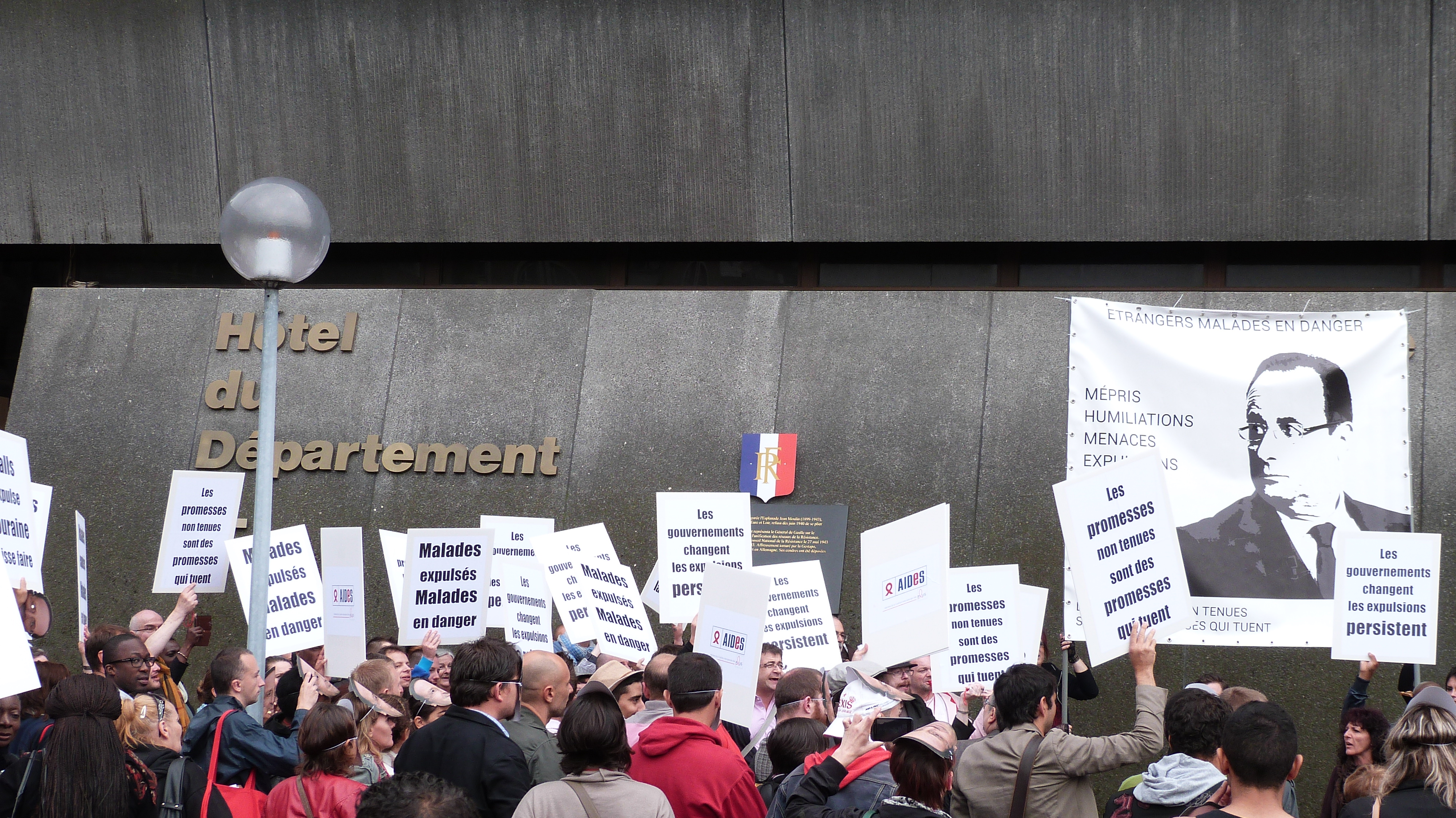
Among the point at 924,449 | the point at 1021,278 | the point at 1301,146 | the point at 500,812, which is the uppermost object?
the point at 1301,146

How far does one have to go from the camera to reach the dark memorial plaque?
11.7 meters

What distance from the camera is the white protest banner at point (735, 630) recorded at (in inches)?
240

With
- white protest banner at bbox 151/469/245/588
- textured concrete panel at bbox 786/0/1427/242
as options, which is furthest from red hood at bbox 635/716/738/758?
textured concrete panel at bbox 786/0/1427/242

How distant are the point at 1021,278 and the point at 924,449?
84.6 inches

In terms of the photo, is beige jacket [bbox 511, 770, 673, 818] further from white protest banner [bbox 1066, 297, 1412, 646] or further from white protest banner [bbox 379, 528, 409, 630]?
white protest banner [bbox 379, 528, 409, 630]

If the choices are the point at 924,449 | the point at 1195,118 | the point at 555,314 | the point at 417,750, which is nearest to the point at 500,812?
the point at 417,750

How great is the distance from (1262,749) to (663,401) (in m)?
9.12

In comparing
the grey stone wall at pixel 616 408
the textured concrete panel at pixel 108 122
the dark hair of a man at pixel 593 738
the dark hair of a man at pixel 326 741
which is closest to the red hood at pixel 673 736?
the dark hair of a man at pixel 593 738

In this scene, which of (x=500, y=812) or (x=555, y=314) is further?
(x=555, y=314)

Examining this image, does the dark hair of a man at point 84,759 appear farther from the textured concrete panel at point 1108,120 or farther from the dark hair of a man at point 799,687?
Answer: the textured concrete panel at point 1108,120

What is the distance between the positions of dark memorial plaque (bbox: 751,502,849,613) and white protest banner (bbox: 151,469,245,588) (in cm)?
485

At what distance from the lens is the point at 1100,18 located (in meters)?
11.9

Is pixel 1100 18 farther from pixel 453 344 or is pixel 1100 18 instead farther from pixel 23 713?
pixel 23 713

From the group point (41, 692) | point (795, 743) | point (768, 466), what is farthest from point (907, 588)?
point (768, 466)
